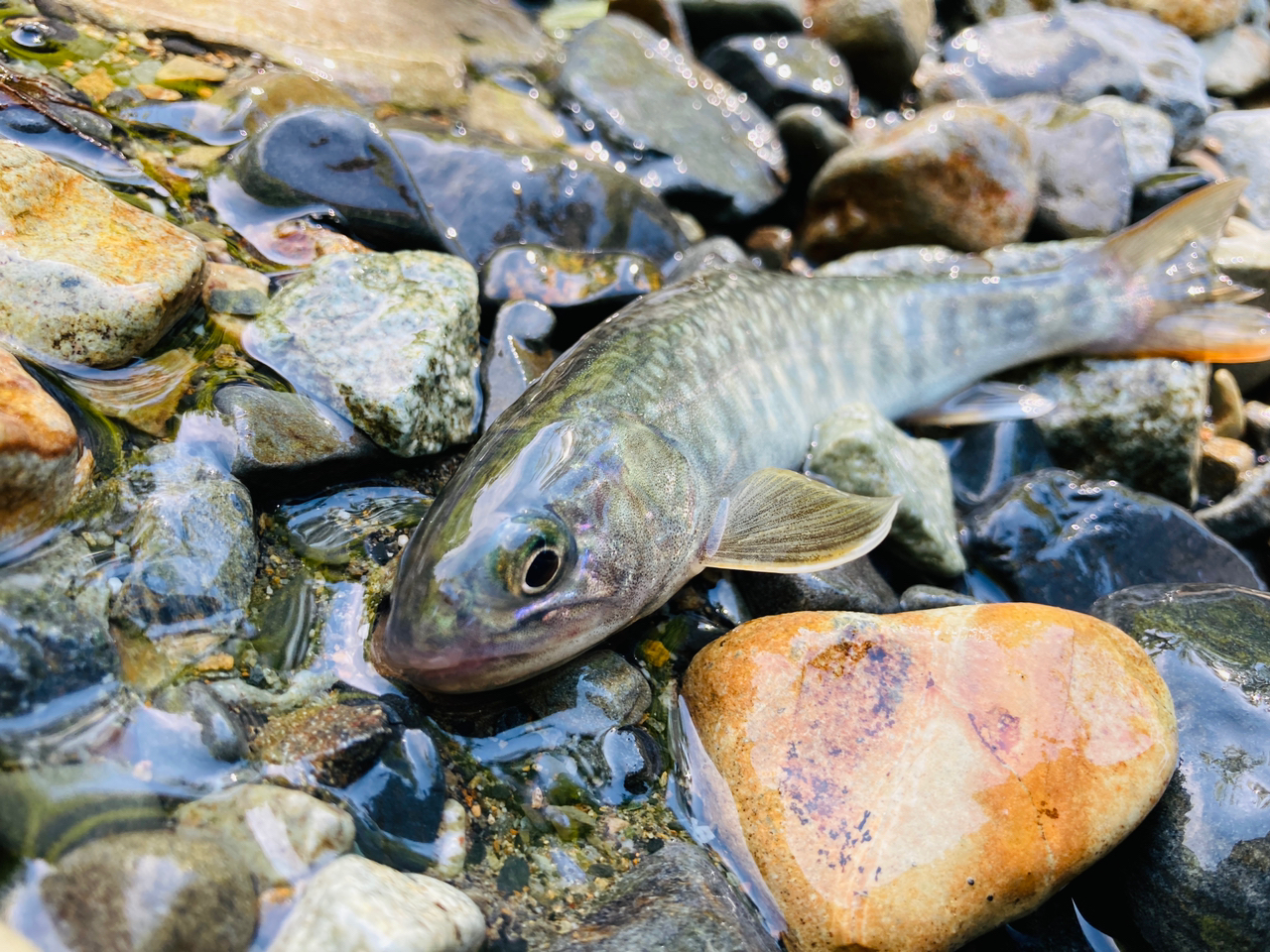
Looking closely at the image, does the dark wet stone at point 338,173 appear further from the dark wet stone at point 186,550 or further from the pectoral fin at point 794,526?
the pectoral fin at point 794,526

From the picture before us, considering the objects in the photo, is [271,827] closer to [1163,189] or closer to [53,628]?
[53,628]

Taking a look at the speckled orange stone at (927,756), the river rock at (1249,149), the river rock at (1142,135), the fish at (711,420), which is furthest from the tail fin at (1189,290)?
the speckled orange stone at (927,756)

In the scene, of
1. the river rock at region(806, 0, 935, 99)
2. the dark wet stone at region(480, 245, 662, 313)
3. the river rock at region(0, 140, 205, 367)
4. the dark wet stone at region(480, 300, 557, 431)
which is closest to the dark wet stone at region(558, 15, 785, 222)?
the river rock at region(806, 0, 935, 99)

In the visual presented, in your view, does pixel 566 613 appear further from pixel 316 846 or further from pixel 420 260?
pixel 420 260

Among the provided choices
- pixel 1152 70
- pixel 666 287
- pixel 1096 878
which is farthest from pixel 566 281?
pixel 1152 70

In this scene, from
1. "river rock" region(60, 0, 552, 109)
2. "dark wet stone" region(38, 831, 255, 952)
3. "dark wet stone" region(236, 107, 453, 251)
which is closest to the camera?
"dark wet stone" region(38, 831, 255, 952)

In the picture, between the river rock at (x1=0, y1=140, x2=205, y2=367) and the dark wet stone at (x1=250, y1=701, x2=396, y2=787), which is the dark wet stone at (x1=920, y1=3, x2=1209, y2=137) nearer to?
the river rock at (x1=0, y1=140, x2=205, y2=367)
